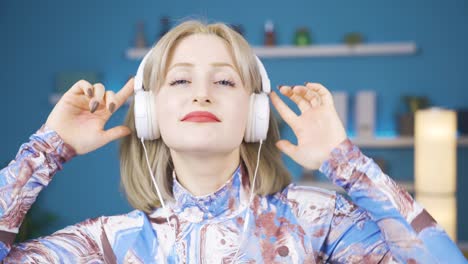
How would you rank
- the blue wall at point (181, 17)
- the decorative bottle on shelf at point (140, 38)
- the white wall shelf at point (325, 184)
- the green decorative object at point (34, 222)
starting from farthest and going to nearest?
the decorative bottle on shelf at point (140, 38) < the blue wall at point (181, 17) < the white wall shelf at point (325, 184) < the green decorative object at point (34, 222)

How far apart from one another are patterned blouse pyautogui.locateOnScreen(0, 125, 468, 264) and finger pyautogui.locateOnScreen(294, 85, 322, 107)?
0.36ft

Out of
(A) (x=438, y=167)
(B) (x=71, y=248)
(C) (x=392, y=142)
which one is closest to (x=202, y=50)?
(B) (x=71, y=248)

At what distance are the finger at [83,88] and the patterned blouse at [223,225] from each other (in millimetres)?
87

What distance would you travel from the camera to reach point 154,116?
125 cm

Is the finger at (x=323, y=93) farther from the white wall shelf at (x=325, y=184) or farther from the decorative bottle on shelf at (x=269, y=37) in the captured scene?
the decorative bottle on shelf at (x=269, y=37)

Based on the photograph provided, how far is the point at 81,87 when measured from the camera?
1.26 meters

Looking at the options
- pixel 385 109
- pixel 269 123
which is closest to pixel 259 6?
pixel 385 109

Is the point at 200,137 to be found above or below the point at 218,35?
below

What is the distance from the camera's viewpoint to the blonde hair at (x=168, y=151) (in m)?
1.26

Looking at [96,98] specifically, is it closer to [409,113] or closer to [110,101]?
[110,101]

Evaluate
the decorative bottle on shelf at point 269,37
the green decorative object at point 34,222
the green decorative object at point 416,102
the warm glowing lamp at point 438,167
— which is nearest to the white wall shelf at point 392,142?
the green decorative object at point 416,102

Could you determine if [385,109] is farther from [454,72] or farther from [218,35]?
[218,35]

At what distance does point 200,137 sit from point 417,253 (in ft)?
1.32

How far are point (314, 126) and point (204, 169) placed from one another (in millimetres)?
211
